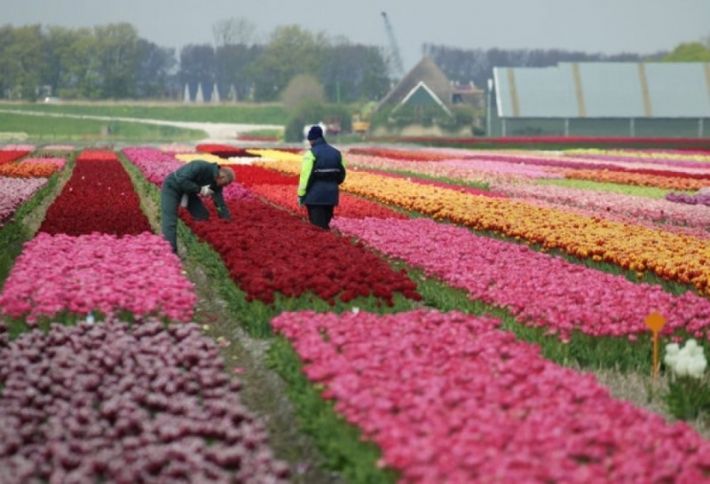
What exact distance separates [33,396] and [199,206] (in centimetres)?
725

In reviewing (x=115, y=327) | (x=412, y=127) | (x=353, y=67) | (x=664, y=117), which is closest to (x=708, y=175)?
(x=115, y=327)

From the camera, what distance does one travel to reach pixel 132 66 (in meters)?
134

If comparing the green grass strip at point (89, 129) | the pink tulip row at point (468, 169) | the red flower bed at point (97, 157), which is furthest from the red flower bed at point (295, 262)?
the green grass strip at point (89, 129)

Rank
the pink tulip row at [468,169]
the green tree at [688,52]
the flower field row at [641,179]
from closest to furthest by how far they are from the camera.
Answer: the flower field row at [641,179]
the pink tulip row at [468,169]
the green tree at [688,52]

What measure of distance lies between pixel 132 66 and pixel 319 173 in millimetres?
123688

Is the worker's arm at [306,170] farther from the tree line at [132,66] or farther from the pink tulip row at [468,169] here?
the tree line at [132,66]

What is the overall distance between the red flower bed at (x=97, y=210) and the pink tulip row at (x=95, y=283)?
1818 mm

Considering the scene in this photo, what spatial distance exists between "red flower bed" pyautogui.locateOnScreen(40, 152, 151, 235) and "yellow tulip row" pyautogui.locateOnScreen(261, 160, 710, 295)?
513 cm

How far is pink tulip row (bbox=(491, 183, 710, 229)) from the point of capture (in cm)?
1995

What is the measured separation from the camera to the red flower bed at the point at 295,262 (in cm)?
970

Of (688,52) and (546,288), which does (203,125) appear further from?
(546,288)

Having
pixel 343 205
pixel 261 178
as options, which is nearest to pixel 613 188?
pixel 261 178

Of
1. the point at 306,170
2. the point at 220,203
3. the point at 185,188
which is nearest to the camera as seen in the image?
the point at 185,188

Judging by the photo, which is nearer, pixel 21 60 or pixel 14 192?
pixel 14 192
